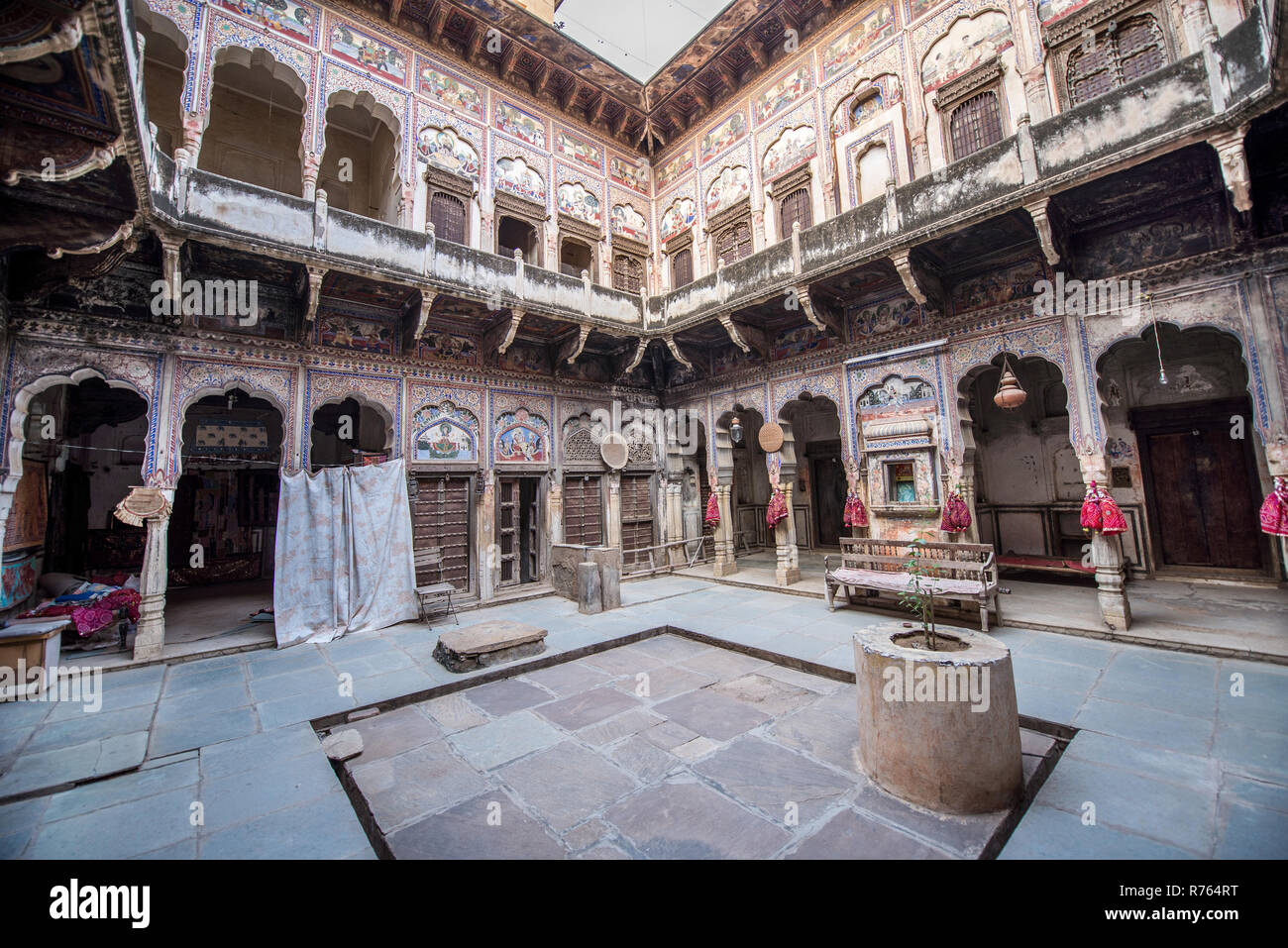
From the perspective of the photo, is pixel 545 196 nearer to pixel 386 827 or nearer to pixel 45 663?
pixel 45 663

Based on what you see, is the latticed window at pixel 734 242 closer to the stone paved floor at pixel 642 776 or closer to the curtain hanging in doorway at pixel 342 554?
the curtain hanging in doorway at pixel 342 554

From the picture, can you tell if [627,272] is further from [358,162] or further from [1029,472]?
[1029,472]

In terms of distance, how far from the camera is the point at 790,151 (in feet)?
36.2

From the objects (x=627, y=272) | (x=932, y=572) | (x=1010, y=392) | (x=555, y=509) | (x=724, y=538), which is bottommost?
(x=932, y=572)

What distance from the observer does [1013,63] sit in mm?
8164

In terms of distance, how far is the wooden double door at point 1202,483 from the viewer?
907cm

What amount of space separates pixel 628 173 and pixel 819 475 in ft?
32.8

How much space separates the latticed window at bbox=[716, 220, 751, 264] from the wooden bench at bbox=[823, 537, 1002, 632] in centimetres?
707

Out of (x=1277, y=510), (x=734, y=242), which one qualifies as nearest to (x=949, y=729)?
(x=1277, y=510)

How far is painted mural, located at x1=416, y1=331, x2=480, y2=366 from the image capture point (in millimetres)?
9898

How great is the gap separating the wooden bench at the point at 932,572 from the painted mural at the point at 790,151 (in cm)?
792
